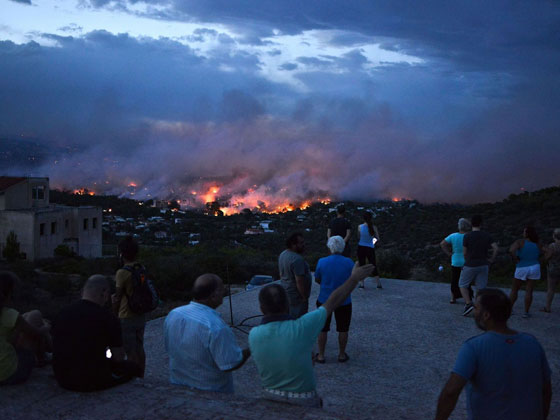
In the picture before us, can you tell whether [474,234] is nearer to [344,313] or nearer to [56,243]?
[344,313]

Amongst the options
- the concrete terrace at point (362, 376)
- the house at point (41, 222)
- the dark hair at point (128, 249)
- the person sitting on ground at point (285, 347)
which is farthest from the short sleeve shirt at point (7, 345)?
the house at point (41, 222)

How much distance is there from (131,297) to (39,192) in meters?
33.7

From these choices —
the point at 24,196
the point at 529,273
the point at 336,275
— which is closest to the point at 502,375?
the point at 336,275

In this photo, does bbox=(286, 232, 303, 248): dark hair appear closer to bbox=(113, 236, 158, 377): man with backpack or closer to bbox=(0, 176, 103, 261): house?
bbox=(113, 236, 158, 377): man with backpack

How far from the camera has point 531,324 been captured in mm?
8281

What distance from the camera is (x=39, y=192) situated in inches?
1394

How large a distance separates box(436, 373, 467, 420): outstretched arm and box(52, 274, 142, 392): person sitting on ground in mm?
2252

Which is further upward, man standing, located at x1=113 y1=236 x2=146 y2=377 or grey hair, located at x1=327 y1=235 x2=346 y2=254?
grey hair, located at x1=327 y1=235 x2=346 y2=254

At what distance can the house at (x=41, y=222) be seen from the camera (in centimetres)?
3041

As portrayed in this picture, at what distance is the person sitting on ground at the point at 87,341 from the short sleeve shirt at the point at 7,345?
32cm

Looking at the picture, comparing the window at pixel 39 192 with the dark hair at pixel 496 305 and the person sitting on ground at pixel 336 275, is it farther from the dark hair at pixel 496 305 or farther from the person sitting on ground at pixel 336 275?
the dark hair at pixel 496 305

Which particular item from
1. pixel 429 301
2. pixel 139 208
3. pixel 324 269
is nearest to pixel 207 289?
pixel 324 269

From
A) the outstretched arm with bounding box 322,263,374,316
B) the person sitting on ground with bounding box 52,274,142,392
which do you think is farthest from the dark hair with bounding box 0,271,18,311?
the outstretched arm with bounding box 322,263,374,316

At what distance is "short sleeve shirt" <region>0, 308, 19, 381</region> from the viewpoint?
3.80 m
